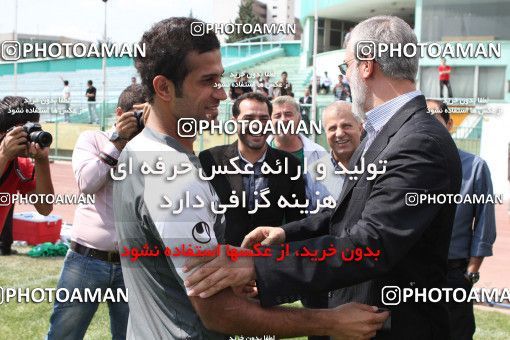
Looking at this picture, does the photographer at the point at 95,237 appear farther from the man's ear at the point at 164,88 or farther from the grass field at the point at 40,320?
the grass field at the point at 40,320

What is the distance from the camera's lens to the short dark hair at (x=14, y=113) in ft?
11.0

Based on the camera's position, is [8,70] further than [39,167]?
Yes

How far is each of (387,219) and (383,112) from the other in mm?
404

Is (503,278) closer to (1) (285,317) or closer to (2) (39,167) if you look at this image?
(2) (39,167)

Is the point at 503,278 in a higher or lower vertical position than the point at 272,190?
lower

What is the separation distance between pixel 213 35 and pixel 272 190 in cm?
199

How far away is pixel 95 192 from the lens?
11.3ft

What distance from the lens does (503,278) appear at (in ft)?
23.5

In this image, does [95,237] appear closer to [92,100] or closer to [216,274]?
[216,274]

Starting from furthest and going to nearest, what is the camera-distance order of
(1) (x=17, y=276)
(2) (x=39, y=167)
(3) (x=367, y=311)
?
(1) (x=17, y=276), (2) (x=39, y=167), (3) (x=367, y=311)

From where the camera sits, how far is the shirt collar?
2.01 meters

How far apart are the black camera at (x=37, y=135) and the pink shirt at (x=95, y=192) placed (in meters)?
0.25

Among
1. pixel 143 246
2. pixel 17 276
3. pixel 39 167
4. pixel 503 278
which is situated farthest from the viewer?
pixel 503 278

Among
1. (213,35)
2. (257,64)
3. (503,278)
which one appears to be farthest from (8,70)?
(213,35)
